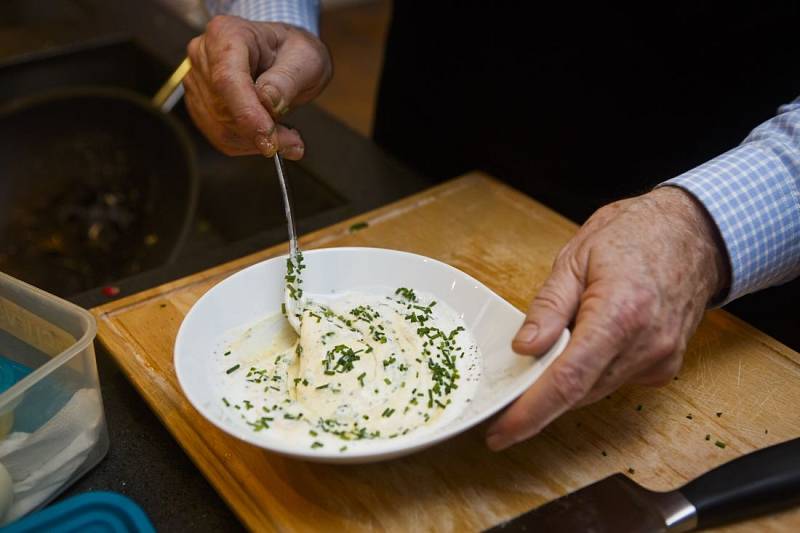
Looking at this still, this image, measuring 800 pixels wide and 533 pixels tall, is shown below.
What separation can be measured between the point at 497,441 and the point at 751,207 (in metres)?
0.39

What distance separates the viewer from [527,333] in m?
0.74

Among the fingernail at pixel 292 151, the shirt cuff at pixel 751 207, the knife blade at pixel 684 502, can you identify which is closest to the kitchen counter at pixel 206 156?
the fingernail at pixel 292 151

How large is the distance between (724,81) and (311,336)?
0.68 meters

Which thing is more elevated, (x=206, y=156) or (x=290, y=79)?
(x=290, y=79)

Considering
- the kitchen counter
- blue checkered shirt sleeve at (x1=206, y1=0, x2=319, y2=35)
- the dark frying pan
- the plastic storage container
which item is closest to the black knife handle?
the kitchen counter

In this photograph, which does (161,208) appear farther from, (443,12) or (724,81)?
(724,81)

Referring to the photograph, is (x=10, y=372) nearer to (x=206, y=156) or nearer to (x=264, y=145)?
(x=264, y=145)

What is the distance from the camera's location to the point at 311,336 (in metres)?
0.82

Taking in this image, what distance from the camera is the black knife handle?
700mm

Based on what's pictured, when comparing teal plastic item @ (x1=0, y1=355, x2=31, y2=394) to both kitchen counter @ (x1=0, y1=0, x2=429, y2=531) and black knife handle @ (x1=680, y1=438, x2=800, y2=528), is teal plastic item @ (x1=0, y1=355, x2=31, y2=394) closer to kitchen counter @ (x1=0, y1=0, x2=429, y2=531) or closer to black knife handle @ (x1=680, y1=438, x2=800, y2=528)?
kitchen counter @ (x1=0, y1=0, x2=429, y2=531)

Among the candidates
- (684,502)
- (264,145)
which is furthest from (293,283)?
(684,502)

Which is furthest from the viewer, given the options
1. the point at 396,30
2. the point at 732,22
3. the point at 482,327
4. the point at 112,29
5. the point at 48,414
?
the point at 112,29

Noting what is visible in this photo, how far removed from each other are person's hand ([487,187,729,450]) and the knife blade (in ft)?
0.26

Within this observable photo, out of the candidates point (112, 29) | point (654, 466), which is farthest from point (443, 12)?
point (112, 29)
